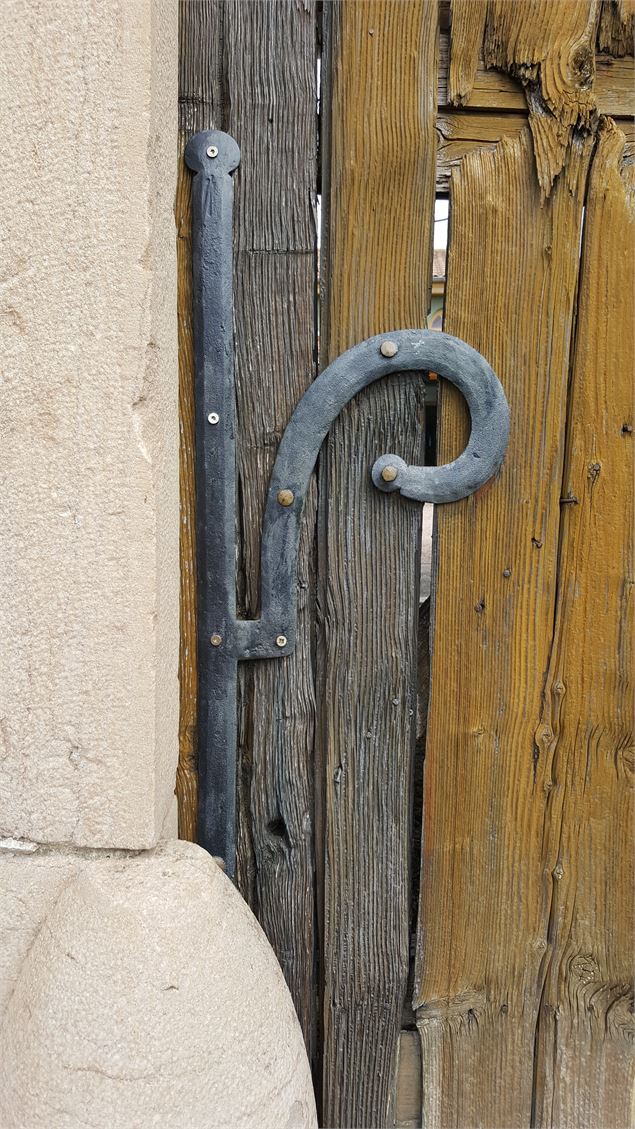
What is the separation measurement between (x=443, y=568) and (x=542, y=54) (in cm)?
60

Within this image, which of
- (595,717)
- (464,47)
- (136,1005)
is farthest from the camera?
(595,717)

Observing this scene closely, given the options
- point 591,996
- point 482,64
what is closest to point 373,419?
point 482,64

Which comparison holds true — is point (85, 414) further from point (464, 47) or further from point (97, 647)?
point (464, 47)

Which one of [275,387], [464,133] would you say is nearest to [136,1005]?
[275,387]

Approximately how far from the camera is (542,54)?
32.8 inches

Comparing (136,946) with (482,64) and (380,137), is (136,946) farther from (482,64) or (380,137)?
(482,64)

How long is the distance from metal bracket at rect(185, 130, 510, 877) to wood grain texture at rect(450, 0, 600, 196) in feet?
0.90

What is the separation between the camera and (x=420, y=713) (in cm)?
93

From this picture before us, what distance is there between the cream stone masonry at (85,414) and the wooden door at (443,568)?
0.49 feet

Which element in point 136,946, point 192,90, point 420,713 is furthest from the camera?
point 420,713

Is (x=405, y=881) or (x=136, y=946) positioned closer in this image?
(x=136, y=946)

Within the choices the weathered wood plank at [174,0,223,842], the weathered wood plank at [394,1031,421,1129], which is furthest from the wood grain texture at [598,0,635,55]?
the weathered wood plank at [394,1031,421,1129]

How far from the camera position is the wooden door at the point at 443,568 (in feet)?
2.73

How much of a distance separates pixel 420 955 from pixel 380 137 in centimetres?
100
